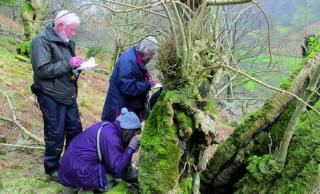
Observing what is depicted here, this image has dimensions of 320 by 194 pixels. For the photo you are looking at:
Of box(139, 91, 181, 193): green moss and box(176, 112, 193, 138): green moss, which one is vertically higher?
box(176, 112, 193, 138): green moss

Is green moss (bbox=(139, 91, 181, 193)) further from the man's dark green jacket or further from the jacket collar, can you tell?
the jacket collar

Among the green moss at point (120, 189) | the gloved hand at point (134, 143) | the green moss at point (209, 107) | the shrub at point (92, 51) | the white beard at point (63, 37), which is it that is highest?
the white beard at point (63, 37)

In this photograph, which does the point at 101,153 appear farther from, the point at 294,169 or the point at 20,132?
the point at 20,132

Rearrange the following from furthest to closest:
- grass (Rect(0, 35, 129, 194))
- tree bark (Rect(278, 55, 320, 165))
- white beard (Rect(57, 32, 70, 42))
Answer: grass (Rect(0, 35, 129, 194))
white beard (Rect(57, 32, 70, 42))
tree bark (Rect(278, 55, 320, 165))

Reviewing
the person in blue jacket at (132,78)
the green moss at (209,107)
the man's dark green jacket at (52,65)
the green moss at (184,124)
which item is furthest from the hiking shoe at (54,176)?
the green moss at (209,107)

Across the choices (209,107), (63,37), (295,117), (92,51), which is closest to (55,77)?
(63,37)

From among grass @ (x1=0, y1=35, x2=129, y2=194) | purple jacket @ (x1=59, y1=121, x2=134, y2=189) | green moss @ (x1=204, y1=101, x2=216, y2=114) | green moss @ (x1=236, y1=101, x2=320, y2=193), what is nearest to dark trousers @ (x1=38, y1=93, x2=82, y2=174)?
grass @ (x1=0, y1=35, x2=129, y2=194)

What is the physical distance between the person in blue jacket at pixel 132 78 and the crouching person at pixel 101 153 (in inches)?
26.5

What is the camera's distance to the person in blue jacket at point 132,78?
4828 mm

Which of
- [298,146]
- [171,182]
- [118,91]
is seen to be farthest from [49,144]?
[298,146]

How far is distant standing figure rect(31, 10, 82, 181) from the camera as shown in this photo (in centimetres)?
457

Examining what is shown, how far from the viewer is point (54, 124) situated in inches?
191

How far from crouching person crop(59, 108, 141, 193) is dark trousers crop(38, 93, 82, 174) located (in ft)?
2.15

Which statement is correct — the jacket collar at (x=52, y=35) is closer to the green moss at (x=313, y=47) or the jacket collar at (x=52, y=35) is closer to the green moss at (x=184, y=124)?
the green moss at (x=184, y=124)
